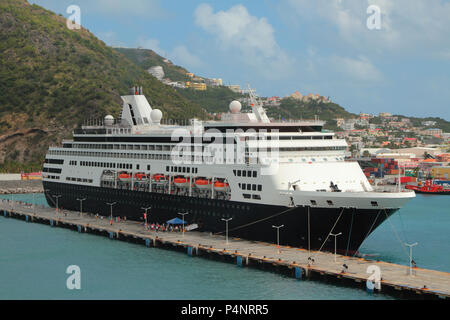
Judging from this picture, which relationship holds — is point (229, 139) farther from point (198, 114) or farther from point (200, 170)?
point (198, 114)

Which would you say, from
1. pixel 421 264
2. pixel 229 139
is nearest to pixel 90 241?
pixel 229 139

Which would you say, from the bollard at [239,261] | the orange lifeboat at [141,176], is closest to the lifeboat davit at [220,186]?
the bollard at [239,261]

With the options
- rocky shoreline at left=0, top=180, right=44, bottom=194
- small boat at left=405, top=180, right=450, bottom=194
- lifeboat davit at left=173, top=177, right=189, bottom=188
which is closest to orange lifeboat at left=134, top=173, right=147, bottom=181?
lifeboat davit at left=173, top=177, right=189, bottom=188

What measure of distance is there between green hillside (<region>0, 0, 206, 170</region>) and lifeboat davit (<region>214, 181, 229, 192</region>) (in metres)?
69.6

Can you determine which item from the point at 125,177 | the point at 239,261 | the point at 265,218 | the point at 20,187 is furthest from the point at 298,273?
the point at 20,187

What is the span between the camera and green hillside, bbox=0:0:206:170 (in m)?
108

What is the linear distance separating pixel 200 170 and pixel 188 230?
449cm

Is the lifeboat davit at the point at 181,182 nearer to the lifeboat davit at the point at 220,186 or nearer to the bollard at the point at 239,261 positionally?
the lifeboat davit at the point at 220,186

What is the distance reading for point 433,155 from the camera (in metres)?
165

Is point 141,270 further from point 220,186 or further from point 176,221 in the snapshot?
point 220,186

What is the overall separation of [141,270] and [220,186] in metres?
7.71

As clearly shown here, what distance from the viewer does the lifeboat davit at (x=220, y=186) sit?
129 feet

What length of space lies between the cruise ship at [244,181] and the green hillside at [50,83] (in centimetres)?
5785

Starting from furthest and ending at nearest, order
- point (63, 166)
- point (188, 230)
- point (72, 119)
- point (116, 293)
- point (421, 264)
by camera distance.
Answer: point (72, 119), point (63, 166), point (188, 230), point (421, 264), point (116, 293)
